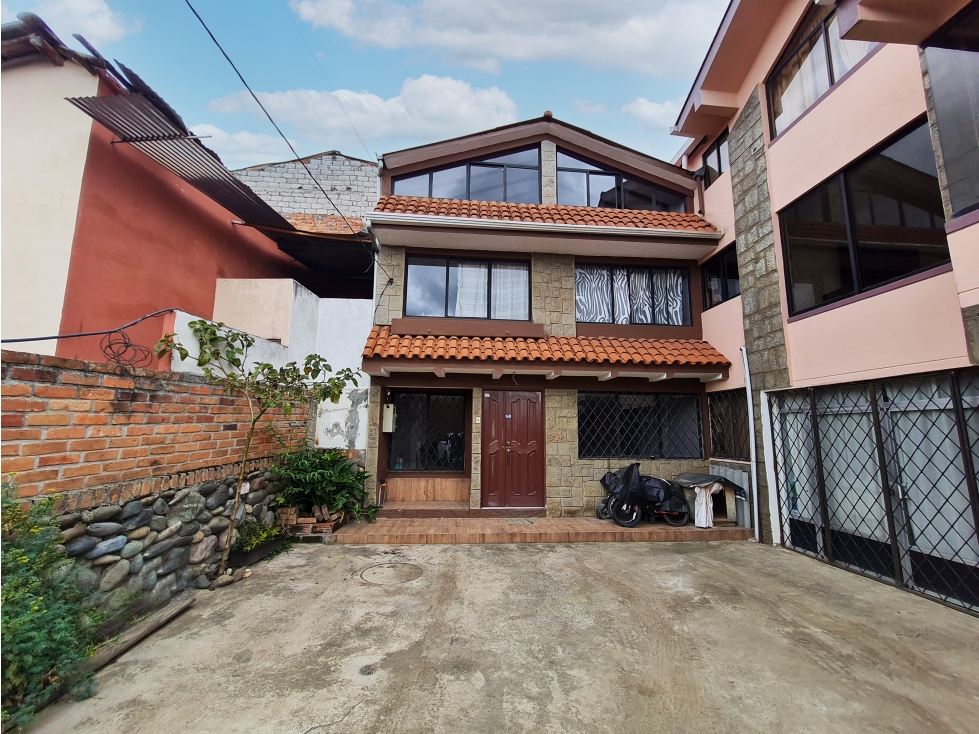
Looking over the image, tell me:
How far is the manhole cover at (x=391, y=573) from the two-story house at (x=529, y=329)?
6.68ft

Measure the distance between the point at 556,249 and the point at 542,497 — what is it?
4.62 meters

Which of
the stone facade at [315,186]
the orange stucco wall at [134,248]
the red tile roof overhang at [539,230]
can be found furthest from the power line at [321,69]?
the stone facade at [315,186]

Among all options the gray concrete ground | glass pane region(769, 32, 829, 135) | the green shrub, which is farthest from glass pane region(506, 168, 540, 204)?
the green shrub

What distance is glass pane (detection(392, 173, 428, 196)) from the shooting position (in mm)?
8188

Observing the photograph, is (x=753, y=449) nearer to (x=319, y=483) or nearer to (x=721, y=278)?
(x=721, y=278)

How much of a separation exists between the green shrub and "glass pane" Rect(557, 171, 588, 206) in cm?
848

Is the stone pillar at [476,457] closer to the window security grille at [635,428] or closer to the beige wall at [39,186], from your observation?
the window security grille at [635,428]

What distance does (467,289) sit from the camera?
7.75 meters

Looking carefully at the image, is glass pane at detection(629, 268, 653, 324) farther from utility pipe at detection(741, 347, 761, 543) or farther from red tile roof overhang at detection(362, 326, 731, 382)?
utility pipe at detection(741, 347, 761, 543)

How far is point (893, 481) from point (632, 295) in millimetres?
4844

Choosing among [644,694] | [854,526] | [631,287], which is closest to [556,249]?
[631,287]

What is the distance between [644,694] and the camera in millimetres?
2678

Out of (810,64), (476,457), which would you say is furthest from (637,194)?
(476,457)

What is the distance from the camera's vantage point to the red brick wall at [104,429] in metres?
2.64
